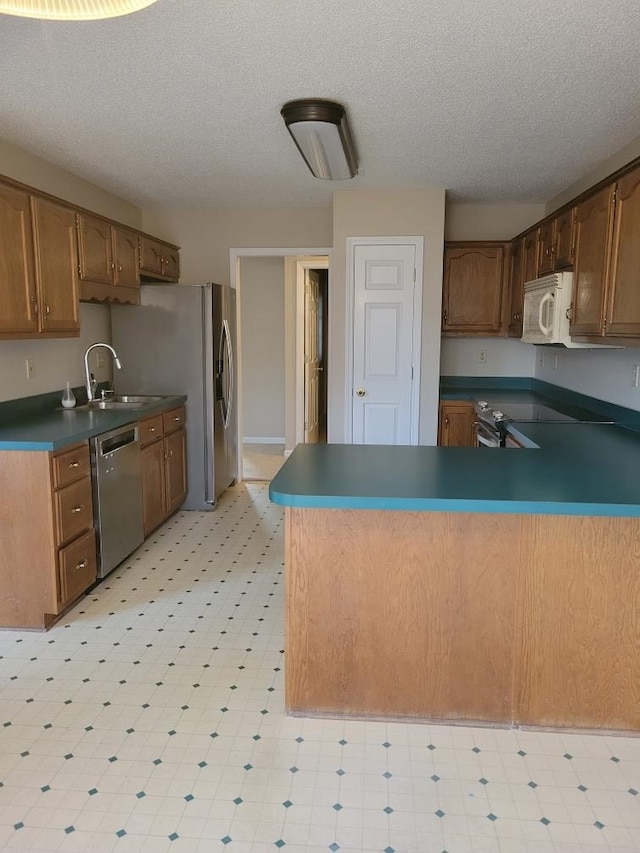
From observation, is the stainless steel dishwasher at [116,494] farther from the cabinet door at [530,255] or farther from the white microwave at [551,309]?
the cabinet door at [530,255]

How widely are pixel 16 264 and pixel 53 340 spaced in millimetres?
1008

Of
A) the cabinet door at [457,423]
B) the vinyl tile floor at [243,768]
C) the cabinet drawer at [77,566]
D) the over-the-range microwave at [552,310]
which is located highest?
the over-the-range microwave at [552,310]

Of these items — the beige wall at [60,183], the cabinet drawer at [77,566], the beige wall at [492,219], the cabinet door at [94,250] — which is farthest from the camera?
the beige wall at [492,219]

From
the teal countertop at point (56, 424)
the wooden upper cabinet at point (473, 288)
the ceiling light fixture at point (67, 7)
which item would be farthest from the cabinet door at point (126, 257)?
the ceiling light fixture at point (67, 7)

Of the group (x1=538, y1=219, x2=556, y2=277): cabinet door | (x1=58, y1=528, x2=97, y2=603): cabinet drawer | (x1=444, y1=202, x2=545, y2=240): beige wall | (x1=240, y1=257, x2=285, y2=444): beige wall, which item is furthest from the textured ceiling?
(x1=240, y1=257, x2=285, y2=444): beige wall

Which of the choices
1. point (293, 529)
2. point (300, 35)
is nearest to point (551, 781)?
point (293, 529)

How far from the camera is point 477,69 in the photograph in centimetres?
238

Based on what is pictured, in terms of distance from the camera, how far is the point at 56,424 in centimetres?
324

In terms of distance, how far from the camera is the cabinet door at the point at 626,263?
251 cm

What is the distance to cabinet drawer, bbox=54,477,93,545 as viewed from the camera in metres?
2.88

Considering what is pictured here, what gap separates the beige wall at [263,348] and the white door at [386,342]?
2874mm

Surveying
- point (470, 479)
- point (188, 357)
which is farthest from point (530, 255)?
point (470, 479)

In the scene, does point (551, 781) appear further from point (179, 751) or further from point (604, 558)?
point (179, 751)

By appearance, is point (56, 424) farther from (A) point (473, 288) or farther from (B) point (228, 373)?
(A) point (473, 288)
